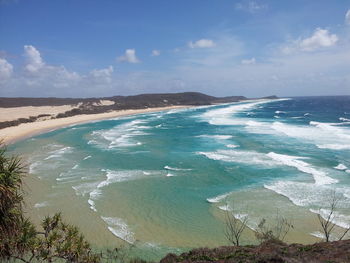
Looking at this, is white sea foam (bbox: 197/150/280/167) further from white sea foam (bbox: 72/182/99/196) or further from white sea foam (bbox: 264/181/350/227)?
white sea foam (bbox: 72/182/99/196)

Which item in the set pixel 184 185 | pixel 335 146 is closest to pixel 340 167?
pixel 335 146

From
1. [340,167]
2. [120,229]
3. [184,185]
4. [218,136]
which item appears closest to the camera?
[120,229]

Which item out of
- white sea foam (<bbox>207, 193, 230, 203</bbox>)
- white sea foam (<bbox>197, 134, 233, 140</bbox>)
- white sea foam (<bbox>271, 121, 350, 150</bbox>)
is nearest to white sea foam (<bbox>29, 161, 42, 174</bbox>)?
white sea foam (<bbox>207, 193, 230, 203</bbox>)

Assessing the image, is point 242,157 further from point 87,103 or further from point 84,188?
point 87,103

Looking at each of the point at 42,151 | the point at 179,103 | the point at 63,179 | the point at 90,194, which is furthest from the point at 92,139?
the point at 179,103

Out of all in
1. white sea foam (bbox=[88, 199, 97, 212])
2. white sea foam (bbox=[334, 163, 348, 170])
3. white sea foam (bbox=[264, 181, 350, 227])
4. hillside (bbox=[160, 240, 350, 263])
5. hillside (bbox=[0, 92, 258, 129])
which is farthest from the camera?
hillside (bbox=[0, 92, 258, 129])
